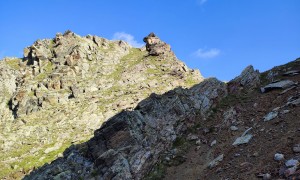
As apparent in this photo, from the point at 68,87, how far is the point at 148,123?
42.5 metres

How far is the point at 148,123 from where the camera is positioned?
116 ft

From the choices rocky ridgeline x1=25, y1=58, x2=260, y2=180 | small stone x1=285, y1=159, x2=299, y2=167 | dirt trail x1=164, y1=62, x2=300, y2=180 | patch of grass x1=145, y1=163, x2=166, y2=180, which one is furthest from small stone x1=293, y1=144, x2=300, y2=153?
rocky ridgeline x1=25, y1=58, x2=260, y2=180

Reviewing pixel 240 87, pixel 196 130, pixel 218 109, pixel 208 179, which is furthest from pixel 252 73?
pixel 208 179

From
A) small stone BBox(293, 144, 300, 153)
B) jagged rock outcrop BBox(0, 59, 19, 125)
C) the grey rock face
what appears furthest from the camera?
jagged rock outcrop BBox(0, 59, 19, 125)

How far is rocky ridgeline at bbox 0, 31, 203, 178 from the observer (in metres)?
59.0

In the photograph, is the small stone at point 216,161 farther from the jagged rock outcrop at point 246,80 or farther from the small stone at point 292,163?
the jagged rock outcrop at point 246,80

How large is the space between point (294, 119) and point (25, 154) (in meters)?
48.2

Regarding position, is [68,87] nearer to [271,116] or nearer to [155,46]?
[155,46]

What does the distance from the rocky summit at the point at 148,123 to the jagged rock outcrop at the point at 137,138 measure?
119 millimetres

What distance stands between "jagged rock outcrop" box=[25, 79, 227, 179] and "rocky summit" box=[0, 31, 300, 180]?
0.12m

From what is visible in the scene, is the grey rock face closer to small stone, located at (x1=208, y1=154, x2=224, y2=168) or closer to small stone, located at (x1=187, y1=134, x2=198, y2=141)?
small stone, located at (x1=187, y1=134, x2=198, y2=141)

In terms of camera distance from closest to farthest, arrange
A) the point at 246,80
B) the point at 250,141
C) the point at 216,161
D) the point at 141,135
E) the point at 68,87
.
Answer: the point at 250,141 → the point at 216,161 → the point at 141,135 → the point at 246,80 → the point at 68,87

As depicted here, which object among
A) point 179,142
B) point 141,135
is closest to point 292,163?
point 179,142

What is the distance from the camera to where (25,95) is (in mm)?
70750
